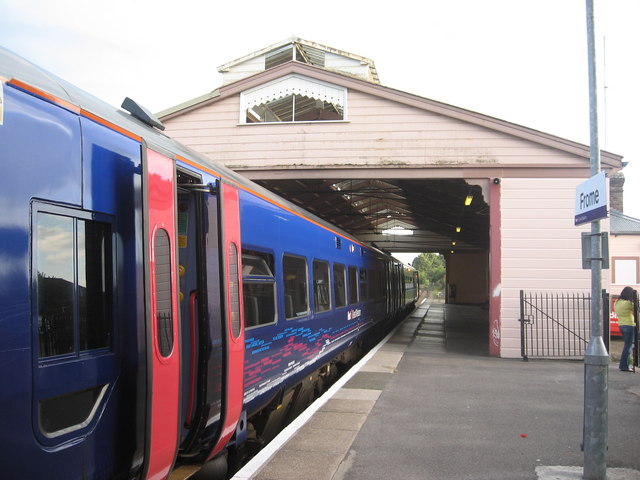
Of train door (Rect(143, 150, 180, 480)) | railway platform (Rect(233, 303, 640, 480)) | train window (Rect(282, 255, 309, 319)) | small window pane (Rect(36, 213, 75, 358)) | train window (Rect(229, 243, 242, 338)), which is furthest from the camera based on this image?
train window (Rect(282, 255, 309, 319))

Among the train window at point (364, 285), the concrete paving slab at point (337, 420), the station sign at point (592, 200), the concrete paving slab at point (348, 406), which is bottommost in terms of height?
the concrete paving slab at point (348, 406)

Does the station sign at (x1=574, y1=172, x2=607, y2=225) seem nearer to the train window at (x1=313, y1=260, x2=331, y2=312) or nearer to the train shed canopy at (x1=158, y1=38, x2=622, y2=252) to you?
the train window at (x1=313, y1=260, x2=331, y2=312)

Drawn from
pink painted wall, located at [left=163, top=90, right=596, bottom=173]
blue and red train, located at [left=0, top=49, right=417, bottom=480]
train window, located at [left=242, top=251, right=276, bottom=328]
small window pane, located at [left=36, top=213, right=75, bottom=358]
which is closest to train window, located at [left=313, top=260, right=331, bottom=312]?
train window, located at [left=242, top=251, right=276, bottom=328]

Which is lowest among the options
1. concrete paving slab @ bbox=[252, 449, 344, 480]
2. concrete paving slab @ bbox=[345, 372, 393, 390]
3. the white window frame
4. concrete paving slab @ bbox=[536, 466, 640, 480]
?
concrete paving slab @ bbox=[345, 372, 393, 390]

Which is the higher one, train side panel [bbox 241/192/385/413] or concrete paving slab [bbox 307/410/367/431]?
train side panel [bbox 241/192/385/413]

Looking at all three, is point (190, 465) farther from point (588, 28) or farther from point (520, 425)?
point (588, 28)

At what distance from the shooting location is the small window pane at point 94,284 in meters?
3.24

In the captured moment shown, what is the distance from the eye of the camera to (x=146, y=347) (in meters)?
3.44

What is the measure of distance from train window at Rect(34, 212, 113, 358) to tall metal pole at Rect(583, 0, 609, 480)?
3.74 m

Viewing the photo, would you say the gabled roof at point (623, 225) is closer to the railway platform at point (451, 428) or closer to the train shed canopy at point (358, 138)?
the train shed canopy at point (358, 138)

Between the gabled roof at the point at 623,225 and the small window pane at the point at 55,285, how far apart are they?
28.5 meters

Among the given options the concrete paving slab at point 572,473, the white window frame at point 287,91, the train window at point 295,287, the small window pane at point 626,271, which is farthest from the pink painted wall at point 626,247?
the concrete paving slab at point 572,473

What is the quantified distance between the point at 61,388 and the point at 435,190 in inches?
536

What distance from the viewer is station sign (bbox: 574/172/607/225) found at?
4730 millimetres
